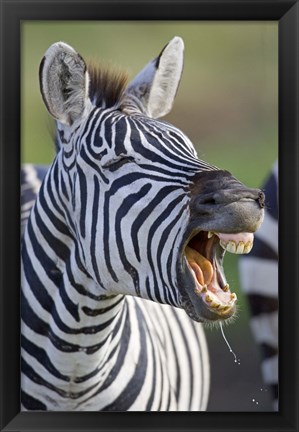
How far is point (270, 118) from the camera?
1911 mm

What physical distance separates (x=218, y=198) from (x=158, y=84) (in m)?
0.46

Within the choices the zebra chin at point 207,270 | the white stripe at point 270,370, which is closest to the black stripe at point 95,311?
the zebra chin at point 207,270

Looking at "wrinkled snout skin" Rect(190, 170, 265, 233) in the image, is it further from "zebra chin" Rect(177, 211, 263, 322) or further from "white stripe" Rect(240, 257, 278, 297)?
"white stripe" Rect(240, 257, 278, 297)

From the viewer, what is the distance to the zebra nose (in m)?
1.34

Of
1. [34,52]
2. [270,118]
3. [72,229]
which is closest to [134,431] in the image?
[72,229]

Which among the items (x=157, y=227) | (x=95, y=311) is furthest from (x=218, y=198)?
(x=95, y=311)

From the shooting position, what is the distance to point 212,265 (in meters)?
1.47

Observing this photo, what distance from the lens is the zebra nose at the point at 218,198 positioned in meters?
1.34

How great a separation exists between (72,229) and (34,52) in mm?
560

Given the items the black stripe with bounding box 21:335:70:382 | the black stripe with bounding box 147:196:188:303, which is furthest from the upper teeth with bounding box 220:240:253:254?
the black stripe with bounding box 21:335:70:382

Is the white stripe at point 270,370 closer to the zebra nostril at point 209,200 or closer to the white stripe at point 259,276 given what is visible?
the white stripe at point 259,276
